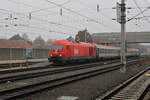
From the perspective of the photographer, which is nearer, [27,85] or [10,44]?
[27,85]

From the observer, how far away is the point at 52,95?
29.0 ft

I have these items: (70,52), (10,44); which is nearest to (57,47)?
(70,52)

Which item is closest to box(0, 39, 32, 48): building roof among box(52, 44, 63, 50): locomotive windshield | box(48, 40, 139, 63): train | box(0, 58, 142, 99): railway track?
box(48, 40, 139, 63): train

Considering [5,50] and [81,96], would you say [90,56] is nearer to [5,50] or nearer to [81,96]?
[5,50]

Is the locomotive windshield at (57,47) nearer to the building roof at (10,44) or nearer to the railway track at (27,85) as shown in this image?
the railway track at (27,85)

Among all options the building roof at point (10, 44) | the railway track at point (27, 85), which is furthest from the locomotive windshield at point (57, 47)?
the building roof at point (10, 44)

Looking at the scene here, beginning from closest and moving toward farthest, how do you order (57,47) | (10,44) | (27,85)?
(27,85), (57,47), (10,44)

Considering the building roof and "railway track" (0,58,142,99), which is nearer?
"railway track" (0,58,142,99)

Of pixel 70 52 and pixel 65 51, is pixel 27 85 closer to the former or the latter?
pixel 65 51

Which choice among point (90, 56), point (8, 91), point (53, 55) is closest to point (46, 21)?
point (53, 55)

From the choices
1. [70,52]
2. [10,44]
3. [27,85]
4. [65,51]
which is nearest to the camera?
[27,85]

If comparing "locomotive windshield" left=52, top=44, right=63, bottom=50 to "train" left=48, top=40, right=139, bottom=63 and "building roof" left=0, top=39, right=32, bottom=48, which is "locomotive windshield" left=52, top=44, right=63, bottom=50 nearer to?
"train" left=48, top=40, right=139, bottom=63

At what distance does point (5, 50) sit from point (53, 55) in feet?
28.0

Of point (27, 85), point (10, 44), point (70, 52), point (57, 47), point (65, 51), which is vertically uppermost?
point (10, 44)
